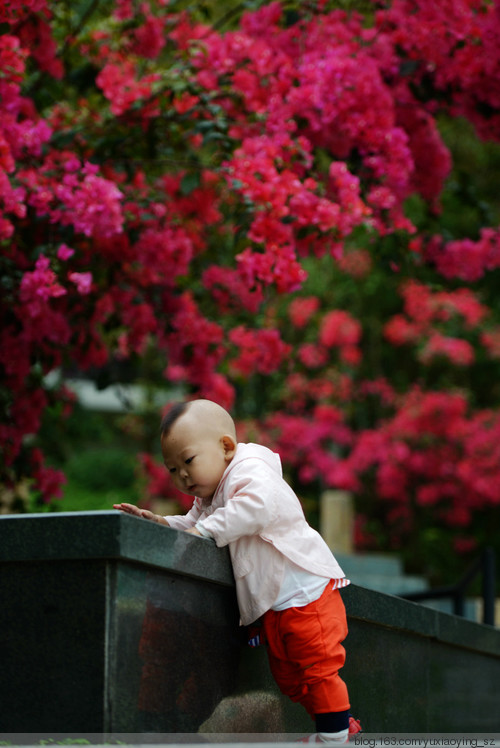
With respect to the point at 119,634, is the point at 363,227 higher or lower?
higher

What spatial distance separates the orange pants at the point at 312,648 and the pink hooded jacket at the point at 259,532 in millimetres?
77

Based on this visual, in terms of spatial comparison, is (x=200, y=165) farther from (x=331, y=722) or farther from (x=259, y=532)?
(x=331, y=722)

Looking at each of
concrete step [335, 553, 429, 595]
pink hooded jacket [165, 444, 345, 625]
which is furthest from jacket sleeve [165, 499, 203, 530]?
concrete step [335, 553, 429, 595]

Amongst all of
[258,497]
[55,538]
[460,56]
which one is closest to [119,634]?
[55,538]

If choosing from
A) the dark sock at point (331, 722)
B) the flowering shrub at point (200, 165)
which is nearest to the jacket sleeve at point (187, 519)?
the dark sock at point (331, 722)

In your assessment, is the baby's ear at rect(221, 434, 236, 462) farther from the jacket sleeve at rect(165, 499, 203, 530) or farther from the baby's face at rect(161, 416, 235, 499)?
the jacket sleeve at rect(165, 499, 203, 530)

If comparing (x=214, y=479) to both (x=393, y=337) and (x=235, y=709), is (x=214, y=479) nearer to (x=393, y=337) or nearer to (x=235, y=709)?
(x=235, y=709)

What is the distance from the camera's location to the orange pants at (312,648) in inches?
110

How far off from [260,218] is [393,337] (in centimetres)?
768

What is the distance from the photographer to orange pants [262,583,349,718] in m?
2.81

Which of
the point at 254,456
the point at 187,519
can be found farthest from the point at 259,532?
the point at 187,519

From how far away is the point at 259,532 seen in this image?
9.24 feet

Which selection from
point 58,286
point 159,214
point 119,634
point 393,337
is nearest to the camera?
point 119,634

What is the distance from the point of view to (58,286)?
4164 mm
